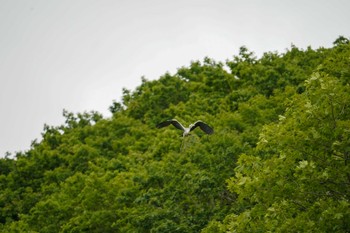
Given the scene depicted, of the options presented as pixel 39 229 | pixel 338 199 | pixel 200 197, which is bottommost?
pixel 338 199

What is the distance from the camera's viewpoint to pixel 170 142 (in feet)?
128

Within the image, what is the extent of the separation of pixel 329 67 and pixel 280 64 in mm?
21766

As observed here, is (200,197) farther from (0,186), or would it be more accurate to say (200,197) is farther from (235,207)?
(0,186)

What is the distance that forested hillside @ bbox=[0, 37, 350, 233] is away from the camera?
18.6 m

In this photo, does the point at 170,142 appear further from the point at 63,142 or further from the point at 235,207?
the point at 63,142

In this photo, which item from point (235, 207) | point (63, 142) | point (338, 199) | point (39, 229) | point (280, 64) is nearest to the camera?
point (338, 199)

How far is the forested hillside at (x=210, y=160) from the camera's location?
18562mm

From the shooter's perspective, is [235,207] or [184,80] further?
[184,80]

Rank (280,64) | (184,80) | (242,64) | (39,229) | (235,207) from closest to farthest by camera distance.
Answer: (235,207)
(39,229)
(280,64)
(242,64)
(184,80)

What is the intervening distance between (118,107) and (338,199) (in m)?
48.9

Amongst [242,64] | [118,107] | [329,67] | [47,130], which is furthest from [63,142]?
[329,67]

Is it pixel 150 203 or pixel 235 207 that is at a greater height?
pixel 150 203

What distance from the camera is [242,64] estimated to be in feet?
164

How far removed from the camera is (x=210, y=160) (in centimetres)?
3075
